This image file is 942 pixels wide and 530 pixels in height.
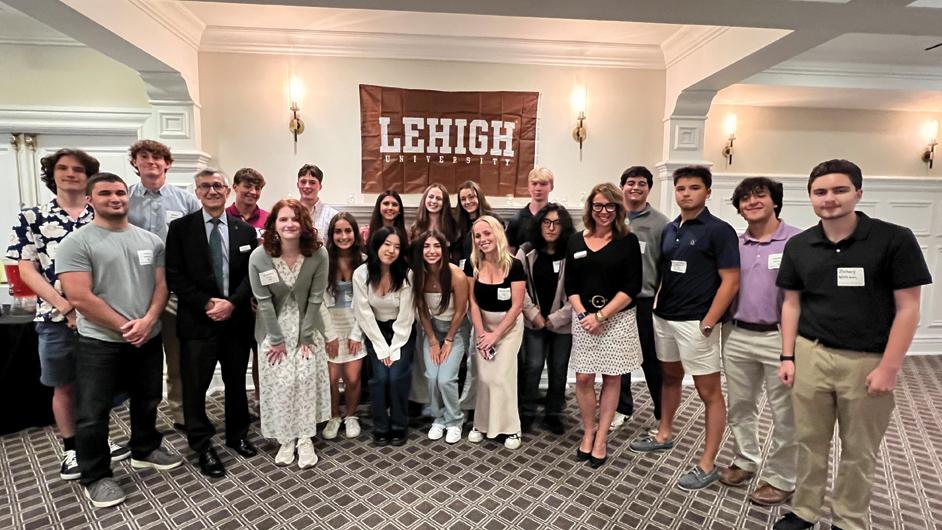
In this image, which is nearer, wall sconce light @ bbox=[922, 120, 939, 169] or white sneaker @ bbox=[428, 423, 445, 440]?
white sneaker @ bbox=[428, 423, 445, 440]

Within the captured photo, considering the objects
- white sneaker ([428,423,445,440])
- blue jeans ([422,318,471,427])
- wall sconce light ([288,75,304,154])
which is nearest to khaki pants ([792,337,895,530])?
blue jeans ([422,318,471,427])

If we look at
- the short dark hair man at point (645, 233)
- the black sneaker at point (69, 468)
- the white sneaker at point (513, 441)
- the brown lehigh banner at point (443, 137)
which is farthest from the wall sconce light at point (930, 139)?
the black sneaker at point (69, 468)

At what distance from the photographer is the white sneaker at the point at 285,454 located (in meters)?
2.52

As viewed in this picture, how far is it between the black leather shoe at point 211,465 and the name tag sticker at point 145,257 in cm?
105

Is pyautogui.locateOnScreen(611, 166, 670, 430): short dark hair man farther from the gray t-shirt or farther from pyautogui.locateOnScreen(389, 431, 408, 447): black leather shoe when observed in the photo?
the gray t-shirt

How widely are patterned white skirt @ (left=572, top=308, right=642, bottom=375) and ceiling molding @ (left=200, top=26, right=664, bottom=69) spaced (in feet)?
8.35

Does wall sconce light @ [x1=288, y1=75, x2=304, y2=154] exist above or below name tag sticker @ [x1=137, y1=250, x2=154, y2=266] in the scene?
above

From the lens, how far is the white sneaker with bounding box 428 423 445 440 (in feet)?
9.25

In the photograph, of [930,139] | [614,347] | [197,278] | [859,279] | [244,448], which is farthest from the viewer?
[930,139]

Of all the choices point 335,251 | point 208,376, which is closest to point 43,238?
point 208,376

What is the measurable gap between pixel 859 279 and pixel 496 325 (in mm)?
1653

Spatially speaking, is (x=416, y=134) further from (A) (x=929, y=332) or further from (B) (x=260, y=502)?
(A) (x=929, y=332)

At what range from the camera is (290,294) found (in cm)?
247

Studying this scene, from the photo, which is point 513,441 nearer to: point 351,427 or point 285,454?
point 351,427
